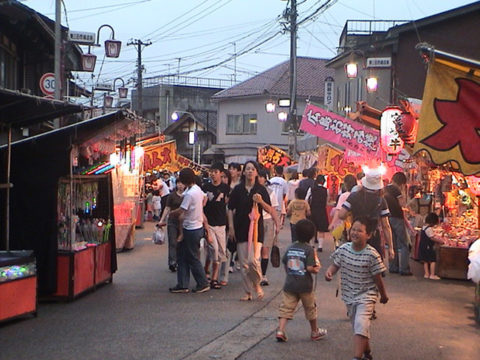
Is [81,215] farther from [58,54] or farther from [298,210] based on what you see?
[58,54]

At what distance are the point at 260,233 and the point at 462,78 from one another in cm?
402

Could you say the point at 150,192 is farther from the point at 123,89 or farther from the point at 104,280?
the point at 104,280

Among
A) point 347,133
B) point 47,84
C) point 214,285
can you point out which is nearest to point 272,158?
point 347,133

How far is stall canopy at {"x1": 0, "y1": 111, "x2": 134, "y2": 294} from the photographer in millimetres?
8844

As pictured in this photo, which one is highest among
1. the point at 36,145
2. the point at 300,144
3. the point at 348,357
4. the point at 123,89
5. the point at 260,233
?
the point at 123,89

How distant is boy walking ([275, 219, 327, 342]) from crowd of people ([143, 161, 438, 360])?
0.04ft

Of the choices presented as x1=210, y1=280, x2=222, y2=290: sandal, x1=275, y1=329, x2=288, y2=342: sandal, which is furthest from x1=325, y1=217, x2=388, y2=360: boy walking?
x1=210, y1=280, x2=222, y2=290: sandal

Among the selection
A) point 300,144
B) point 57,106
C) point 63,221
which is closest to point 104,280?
point 63,221

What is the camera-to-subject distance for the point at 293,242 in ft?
31.5

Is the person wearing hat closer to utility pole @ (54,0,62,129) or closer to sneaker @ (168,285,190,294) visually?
sneaker @ (168,285,190,294)

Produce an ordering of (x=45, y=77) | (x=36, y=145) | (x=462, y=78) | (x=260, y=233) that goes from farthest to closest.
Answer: (x=45, y=77) < (x=260, y=233) < (x=36, y=145) < (x=462, y=78)

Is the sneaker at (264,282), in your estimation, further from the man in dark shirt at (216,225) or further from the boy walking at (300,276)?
the boy walking at (300,276)

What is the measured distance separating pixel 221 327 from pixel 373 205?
247cm

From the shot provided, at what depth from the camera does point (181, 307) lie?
28.9 ft
